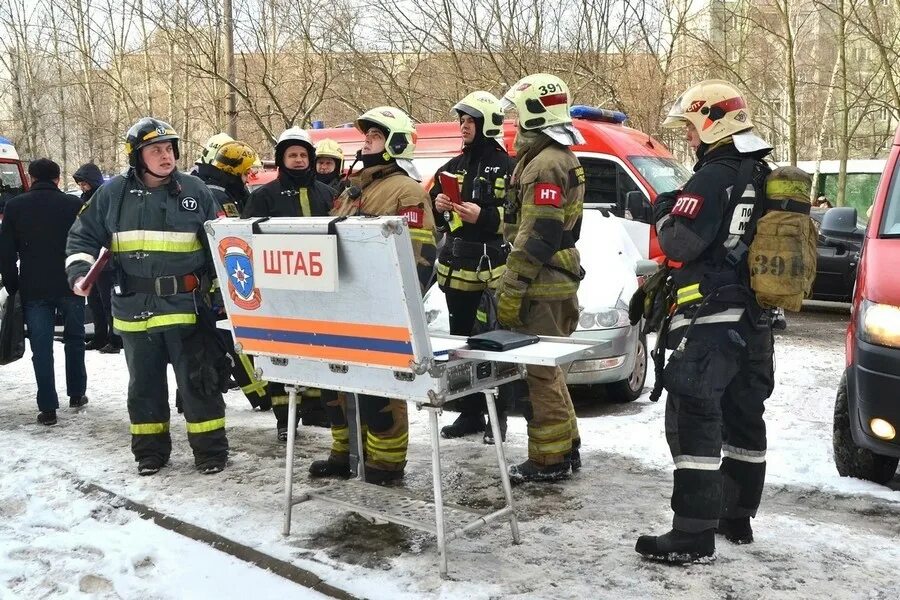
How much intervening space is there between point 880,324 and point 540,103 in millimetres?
2087

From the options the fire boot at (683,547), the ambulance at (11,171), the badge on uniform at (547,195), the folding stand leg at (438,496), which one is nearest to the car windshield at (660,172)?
the badge on uniform at (547,195)

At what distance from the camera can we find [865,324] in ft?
15.1

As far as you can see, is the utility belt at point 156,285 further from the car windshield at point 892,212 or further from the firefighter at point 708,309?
the car windshield at point 892,212

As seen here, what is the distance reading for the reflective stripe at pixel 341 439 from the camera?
5.22 meters

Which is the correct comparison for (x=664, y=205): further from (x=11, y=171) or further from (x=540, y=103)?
(x=11, y=171)

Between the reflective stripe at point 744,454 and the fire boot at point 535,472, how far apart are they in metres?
1.17

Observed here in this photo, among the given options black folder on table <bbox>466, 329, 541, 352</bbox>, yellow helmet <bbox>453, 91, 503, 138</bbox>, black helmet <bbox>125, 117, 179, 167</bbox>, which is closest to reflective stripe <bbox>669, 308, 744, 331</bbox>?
black folder on table <bbox>466, 329, 541, 352</bbox>

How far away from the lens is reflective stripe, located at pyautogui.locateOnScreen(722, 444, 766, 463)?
4.08 meters

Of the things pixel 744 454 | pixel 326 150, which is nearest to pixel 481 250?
pixel 744 454

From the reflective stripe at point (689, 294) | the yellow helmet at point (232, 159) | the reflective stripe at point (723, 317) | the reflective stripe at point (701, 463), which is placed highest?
the yellow helmet at point (232, 159)

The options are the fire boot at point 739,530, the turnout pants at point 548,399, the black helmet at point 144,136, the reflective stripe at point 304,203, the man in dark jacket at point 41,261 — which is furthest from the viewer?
the man in dark jacket at point 41,261

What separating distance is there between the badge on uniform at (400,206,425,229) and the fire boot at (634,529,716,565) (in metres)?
1.96

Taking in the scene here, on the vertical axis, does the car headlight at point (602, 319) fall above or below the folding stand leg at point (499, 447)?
above

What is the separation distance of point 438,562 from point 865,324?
2.51m
